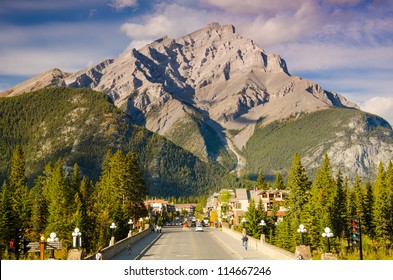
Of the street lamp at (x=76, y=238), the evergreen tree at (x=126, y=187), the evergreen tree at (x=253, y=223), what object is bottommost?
the evergreen tree at (x=253, y=223)

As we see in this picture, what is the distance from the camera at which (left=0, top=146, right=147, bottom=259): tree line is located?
5650 centimetres

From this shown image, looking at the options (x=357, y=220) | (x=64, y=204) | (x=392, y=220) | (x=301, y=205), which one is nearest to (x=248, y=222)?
(x=301, y=205)

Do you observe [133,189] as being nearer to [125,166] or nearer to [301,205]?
[125,166]

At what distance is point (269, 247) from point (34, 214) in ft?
144

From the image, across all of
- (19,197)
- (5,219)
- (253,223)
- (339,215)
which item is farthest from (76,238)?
(339,215)

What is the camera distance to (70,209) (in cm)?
6338

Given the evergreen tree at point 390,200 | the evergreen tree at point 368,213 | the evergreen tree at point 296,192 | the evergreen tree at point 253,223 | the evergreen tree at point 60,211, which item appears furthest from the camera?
the evergreen tree at point 368,213

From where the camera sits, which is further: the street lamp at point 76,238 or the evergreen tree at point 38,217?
the evergreen tree at point 38,217

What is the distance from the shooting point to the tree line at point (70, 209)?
56.5m

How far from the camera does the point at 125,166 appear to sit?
90.4m

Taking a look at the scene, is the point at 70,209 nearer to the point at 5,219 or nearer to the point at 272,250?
the point at 5,219

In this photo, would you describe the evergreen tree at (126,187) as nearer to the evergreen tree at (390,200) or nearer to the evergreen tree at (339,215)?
the evergreen tree at (339,215)

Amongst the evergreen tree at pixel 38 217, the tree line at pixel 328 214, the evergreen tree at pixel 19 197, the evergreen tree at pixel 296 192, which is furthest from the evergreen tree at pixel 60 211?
the evergreen tree at pixel 296 192

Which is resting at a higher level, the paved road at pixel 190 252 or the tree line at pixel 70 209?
the tree line at pixel 70 209
